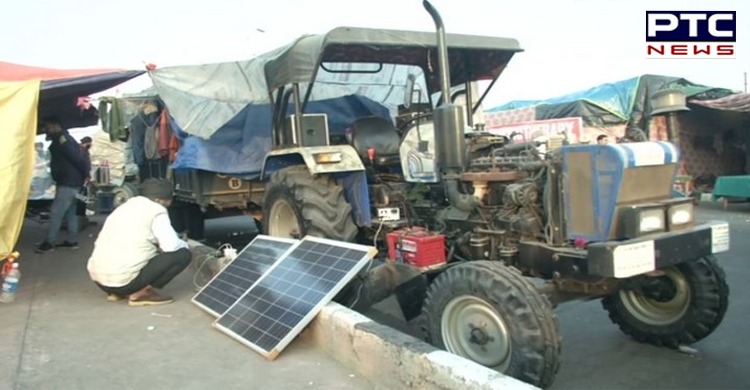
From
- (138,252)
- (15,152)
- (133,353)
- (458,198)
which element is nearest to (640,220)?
(458,198)

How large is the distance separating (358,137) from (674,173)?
124 inches

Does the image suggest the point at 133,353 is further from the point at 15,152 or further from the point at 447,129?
the point at 447,129

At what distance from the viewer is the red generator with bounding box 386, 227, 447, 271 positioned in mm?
4621

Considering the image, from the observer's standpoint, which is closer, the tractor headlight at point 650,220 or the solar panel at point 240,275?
the tractor headlight at point 650,220

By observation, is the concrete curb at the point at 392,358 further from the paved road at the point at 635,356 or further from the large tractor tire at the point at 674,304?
the large tractor tire at the point at 674,304

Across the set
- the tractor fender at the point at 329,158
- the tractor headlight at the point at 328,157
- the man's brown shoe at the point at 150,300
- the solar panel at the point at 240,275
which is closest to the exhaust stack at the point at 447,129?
the tractor fender at the point at 329,158

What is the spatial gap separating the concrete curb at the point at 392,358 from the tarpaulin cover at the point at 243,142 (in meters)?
3.43

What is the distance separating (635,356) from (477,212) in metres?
1.53

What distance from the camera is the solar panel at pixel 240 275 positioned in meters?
4.82

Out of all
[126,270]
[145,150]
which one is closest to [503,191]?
[126,270]

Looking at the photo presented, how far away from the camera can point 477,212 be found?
15.1 feet

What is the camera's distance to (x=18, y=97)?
5000 mm

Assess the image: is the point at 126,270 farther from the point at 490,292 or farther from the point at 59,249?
the point at 59,249

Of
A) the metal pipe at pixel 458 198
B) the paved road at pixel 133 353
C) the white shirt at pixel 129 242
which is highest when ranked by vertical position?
the metal pipe at pixel 458 198
